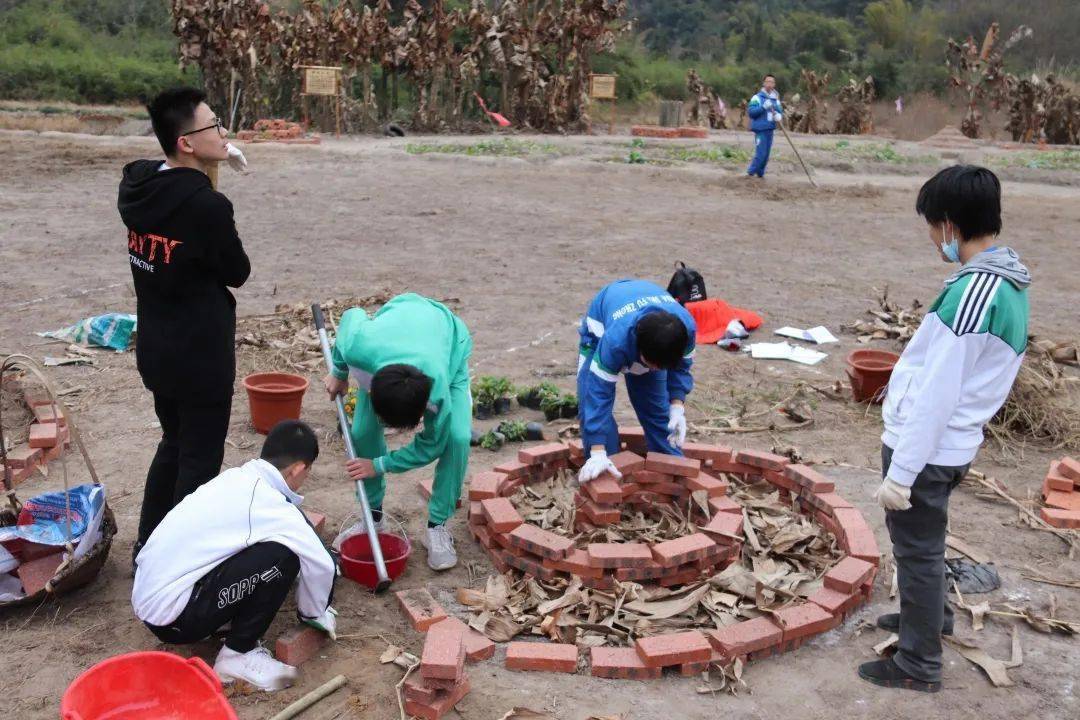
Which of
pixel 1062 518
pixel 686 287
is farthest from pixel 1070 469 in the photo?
pixel 686 287

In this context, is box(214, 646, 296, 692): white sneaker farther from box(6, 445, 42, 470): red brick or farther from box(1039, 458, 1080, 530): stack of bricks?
box(1039, 458, 1080, 530): stack of bricks

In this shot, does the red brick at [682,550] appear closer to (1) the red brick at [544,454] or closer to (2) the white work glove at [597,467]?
(2) the white work glove at [597,467]

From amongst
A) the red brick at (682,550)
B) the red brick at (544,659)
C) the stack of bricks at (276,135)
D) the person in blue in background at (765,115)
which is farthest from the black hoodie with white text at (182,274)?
the stack of bricks at (276,135)

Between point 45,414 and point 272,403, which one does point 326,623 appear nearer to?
point 272,403

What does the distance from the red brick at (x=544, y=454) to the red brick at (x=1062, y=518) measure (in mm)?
2324

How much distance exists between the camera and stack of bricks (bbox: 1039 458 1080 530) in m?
4.52

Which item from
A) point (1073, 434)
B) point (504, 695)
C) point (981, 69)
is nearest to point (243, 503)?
point (504, 695)

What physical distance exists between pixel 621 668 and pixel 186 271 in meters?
2.08

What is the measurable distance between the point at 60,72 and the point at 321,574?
32.1 metres

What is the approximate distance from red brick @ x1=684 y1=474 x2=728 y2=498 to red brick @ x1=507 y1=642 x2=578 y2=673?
1.13 metres

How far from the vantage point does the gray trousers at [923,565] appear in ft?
9.95

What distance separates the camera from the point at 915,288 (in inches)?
360

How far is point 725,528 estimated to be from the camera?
12.8 ft

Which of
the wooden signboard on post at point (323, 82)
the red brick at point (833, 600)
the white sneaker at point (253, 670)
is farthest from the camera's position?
the wooden signboard on post at point (323, 82)
